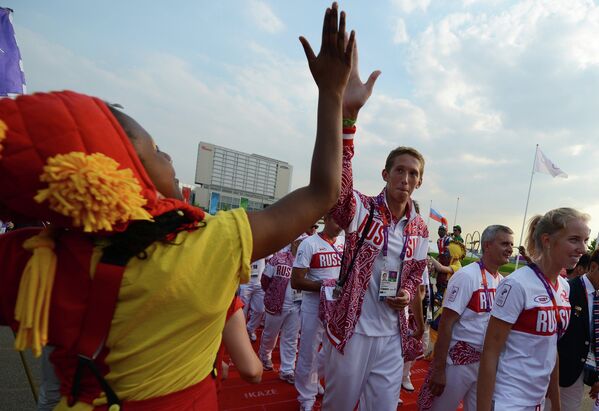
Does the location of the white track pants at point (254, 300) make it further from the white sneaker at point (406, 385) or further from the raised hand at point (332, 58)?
the raised hand at point (332, 58)

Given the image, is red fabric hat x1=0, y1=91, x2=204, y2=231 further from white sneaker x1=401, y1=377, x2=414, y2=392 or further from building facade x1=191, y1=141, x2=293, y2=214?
building facade x1=191, y1=141, x2=293, y2=214

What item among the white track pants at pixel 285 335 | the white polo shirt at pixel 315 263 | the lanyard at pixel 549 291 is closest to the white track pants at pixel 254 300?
the white track pants at pixel 285 335

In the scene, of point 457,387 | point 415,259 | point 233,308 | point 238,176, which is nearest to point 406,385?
point 457,387

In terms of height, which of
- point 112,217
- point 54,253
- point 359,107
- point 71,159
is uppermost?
point 359,107

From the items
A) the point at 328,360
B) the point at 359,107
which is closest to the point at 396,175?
the point at 359,107

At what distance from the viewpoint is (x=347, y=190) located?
7.49ft

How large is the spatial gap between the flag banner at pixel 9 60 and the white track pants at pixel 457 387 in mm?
5542

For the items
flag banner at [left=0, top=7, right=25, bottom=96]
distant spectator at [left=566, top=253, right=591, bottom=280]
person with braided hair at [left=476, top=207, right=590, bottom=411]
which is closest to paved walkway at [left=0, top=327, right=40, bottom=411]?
flag banner at [left=0, top=7, right=25, bottom=96]

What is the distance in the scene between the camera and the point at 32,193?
2.63 feet

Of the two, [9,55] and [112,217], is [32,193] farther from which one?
[9,55]

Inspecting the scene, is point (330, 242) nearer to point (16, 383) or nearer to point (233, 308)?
point (233, 308)

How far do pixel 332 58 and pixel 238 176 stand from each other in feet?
173

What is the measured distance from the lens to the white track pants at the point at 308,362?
412 cm

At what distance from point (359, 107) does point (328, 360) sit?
1.85m
